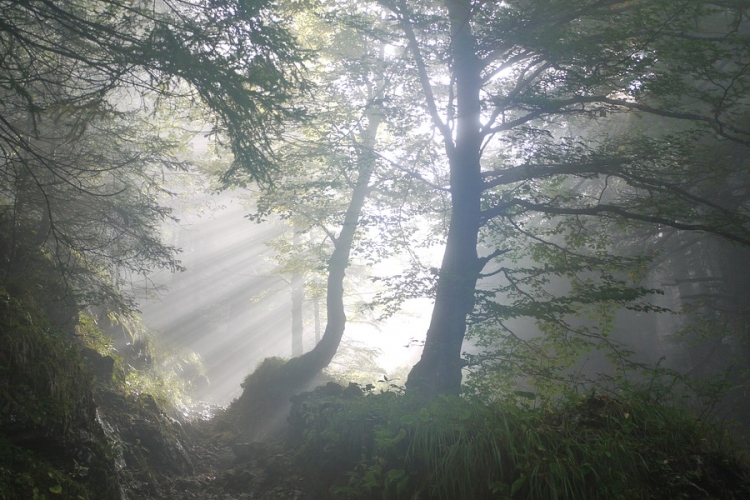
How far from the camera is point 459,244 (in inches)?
318

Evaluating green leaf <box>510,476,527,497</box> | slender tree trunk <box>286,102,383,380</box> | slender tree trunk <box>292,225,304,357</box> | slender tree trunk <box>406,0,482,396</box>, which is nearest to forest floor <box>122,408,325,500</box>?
slender tree trunk <box>406,0,482,396</box>

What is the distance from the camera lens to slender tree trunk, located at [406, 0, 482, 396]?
289 inches

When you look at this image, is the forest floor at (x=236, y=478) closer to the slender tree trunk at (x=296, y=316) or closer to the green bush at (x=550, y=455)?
the green bush at (x=550, y=455)

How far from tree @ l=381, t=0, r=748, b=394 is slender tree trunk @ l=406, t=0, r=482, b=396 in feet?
0.06

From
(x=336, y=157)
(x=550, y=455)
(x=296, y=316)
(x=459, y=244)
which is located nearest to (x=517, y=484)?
(x=550, y=455)

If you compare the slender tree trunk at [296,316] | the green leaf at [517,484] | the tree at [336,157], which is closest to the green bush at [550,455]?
the green leaf at [517,484]

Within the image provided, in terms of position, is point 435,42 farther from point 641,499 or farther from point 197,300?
point 197,300

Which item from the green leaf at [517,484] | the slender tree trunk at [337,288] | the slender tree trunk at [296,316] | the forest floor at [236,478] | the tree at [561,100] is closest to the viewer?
the green leaf at [517,484]

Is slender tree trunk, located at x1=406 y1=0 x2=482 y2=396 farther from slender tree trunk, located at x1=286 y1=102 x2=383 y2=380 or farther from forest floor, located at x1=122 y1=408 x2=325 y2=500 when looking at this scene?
slender tree trunk, located at x1=286 y1=102 x2=383 y2=380

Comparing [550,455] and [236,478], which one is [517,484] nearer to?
[550,455]

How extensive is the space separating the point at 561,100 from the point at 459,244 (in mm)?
2803

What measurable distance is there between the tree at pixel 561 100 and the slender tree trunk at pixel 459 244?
0.7 inches

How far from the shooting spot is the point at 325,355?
13.0 meters

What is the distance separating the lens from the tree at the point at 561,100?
Result: 646cm
